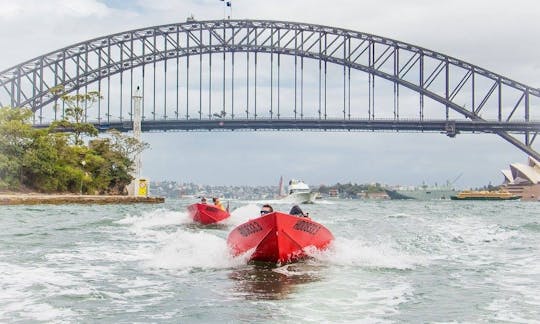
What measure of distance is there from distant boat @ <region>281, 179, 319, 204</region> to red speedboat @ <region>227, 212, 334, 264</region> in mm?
64205

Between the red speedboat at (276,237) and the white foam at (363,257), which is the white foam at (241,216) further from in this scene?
the red speedboat at (276,237)

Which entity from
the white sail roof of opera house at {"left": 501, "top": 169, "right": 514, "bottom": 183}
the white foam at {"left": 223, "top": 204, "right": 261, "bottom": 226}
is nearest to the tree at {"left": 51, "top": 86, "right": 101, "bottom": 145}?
the white foam at {"left": 223, "top": 204, "right": 261, "bottom": 226}

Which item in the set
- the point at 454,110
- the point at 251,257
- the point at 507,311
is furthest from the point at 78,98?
the point at 507,311

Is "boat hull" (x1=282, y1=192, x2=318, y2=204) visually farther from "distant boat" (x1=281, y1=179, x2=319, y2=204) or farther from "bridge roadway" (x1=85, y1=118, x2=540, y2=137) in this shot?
"bridge roadway" (x1=85, y1=118, x2=540, y2=137)

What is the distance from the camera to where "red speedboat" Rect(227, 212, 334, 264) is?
52.6ft

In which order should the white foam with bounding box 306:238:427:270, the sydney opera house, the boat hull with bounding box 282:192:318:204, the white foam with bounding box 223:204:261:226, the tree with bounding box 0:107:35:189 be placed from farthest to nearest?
the sydney opera house
the boat hull with bounding box 282:192:318:204
the tree with bounding box 0:107:35:189
the white foam with bounding box 223:204:261:226
the white foam with bounding box 306:238:427:270

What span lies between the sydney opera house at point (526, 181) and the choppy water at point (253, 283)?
112 meters

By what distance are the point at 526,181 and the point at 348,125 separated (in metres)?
52.0

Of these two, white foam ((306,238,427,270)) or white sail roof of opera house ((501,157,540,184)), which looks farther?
white sail roof of opera house ((501,157,540,184))

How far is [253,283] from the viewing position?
13.6 m

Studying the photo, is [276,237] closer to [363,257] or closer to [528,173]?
[363,257]

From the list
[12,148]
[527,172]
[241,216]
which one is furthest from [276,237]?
[527,172]

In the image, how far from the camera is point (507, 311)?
1130cm

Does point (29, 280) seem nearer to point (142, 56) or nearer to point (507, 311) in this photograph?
point (507, 311)
